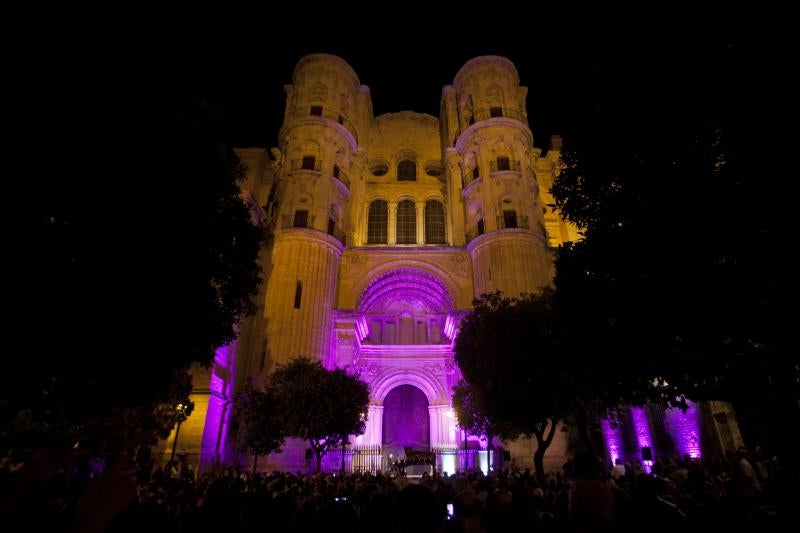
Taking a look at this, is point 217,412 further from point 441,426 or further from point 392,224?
point 392,224

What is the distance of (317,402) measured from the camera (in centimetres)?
1905

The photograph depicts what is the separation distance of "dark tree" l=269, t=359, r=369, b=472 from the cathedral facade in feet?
10.1

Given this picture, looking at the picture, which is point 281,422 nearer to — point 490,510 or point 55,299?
point 55,299

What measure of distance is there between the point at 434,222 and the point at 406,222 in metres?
2.16

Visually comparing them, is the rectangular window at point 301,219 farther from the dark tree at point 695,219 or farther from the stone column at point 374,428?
the dark tree at point 695,219

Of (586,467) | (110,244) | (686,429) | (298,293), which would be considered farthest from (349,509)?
(686,429)

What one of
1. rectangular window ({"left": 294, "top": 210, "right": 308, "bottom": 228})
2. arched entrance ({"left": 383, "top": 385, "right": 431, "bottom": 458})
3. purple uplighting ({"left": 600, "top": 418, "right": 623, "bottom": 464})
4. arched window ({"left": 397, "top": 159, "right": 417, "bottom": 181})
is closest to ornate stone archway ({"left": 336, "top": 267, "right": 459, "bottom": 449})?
arched entrance ({"left": 383, "top": 385, "right": 431, "bottom": 458})

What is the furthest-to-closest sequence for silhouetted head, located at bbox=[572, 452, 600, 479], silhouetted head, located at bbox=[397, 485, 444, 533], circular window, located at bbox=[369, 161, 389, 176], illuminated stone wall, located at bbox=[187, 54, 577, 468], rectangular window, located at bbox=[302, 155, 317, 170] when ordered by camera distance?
circular window, located at bbox=[369, 161, 389, 176] < rectangular window, located at bbox=[302, 155, 317, 170] < illuminated stone wall, located at bbox=[187, 54, 577, 468] < silhouetted head, located at bbox=[572, 452, 600, 479] < silhouetted head, located at bbox=[397, 485, 444, 533]

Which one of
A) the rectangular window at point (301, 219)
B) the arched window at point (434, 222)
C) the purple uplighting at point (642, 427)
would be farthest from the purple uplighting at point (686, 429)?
the rectangular window at point (301, 219)

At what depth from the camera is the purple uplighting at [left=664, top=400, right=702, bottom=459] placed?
67.7 ft

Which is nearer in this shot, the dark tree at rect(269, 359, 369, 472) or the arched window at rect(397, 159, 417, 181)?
the dark tree at rect(269, 359, 369, 472)

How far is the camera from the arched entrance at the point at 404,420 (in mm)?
28156

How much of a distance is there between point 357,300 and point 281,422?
36.6 ft

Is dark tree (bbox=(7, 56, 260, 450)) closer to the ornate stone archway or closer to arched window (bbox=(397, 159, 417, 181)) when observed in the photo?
the ornate stone archway
